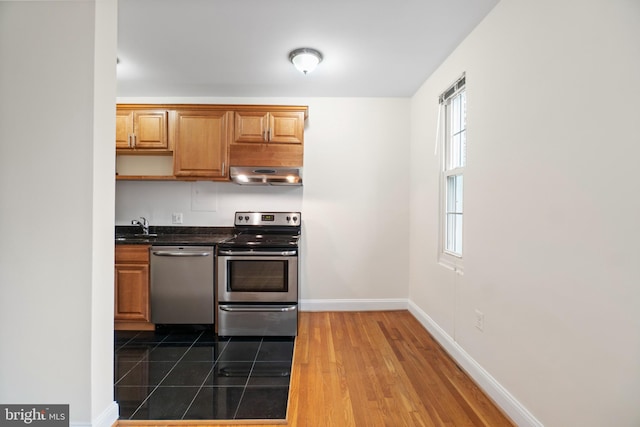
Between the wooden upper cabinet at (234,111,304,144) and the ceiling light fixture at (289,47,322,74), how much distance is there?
741mm

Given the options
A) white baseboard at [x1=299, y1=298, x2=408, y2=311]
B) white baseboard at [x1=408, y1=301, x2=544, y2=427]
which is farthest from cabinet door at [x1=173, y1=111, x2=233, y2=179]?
white baseboard at [x1=408, y1=301, x2=544, y2=427]

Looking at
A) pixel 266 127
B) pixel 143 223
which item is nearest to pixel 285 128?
pixel 266 127

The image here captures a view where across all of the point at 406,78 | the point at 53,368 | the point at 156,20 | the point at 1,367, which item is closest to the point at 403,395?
the point at 53,368

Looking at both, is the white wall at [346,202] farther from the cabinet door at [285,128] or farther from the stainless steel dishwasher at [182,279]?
the stainless steel dishwasher at [182,279]

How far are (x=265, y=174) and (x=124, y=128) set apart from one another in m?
1.60

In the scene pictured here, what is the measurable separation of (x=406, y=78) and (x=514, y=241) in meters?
1.97

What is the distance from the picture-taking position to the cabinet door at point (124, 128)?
125 inches

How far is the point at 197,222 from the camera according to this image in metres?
3.47

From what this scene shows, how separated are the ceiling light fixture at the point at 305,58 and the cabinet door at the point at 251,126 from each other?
813 millimetres

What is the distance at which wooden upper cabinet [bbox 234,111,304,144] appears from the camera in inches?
124

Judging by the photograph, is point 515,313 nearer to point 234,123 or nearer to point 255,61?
point 255,61

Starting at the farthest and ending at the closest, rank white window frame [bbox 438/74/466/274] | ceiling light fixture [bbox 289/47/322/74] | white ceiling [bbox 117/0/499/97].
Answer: white window frame [bbox 438/74/466/274] → ceiling light fixture [bbox 289/47/322/74] → white ceiling [bbox 117/0/499/97]

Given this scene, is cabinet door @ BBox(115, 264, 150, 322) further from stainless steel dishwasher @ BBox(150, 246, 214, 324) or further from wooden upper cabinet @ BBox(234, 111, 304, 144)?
wooden upper cabinet @ BBox(234, 111, 304, 144)

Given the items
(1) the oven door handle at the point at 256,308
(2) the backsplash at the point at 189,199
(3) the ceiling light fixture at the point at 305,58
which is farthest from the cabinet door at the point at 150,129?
(1) the oven door handle at the point at 256,308
